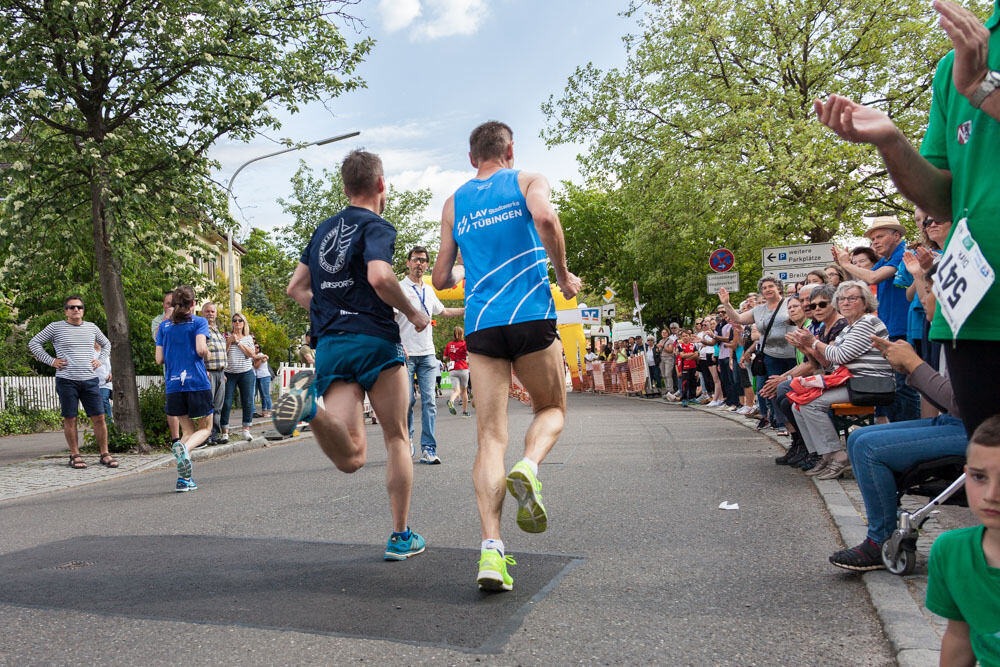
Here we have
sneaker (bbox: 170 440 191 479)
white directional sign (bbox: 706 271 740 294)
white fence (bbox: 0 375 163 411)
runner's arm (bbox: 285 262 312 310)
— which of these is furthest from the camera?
white fence (bbox: 0 375 163 411)

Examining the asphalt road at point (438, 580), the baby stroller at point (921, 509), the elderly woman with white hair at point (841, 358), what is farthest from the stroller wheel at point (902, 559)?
the elderly woman with white hair at point (841, 358)

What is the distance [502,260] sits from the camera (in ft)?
13.7

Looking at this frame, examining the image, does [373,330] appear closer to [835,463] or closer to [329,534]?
[329,534]

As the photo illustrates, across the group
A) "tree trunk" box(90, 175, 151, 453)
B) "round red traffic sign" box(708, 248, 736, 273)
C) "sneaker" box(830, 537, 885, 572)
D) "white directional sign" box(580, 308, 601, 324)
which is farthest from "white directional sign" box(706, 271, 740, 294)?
"white directional sign" box(580, 308, 601, 324)

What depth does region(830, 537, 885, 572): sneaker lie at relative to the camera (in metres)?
4.07

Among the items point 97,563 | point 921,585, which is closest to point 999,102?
point 921,585

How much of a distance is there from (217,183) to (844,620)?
12310 millimetres

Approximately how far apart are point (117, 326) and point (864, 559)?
11281mm

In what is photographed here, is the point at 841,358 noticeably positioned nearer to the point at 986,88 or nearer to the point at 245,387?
the point at 986,88

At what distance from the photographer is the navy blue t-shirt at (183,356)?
8430mm

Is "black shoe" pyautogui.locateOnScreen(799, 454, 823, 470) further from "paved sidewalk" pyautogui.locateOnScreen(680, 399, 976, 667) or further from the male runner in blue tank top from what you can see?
the male runner in blue tank top

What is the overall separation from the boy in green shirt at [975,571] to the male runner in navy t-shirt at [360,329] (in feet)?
8.44

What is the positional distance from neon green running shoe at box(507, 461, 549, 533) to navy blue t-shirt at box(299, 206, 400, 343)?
1.15 metres

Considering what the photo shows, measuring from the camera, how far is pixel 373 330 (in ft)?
14.6
